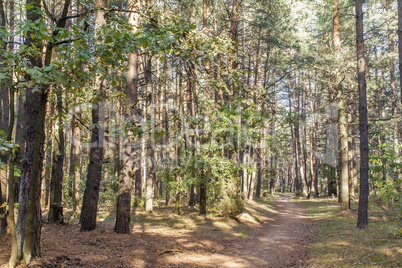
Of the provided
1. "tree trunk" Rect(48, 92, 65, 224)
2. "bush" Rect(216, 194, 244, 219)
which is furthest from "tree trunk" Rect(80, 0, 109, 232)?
"bush" Rect(216, 194, 244, 219)

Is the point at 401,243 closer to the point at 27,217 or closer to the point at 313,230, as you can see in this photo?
the point at 313,230

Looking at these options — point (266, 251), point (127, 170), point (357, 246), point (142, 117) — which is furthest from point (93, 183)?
point (357, 246)

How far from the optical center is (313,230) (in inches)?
529

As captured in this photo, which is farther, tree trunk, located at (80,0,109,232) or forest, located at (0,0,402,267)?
tree trunk, located at (80,0,109,232)

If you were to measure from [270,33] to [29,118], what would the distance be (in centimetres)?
2096

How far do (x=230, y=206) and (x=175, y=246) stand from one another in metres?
5.49

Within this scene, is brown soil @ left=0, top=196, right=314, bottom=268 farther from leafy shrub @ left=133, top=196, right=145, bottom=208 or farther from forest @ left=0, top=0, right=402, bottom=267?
leafy shrub @ left=133, top=196, right=145, bottom=208

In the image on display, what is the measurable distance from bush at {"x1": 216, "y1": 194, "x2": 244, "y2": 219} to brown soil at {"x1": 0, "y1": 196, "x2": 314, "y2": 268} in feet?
3.01

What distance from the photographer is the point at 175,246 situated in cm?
924

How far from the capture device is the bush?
14.2 metres

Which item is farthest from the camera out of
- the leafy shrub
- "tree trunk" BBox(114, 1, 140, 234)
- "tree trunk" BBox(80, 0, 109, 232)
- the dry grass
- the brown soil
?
the leafy shrub

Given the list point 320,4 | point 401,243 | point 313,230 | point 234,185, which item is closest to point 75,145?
point 234,185

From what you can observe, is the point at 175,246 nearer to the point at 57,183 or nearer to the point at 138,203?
the point at 57,183

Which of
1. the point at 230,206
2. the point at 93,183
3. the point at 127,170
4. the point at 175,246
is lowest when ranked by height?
the point at 175,246
